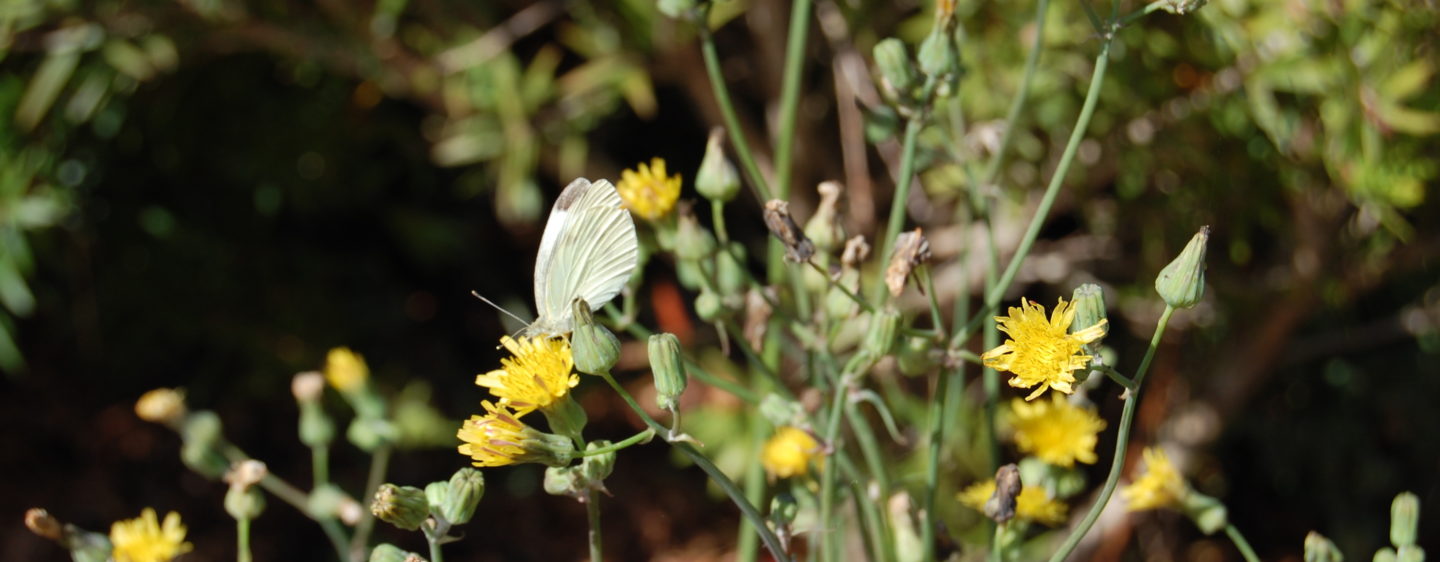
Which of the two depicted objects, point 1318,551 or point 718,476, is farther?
point 1318,551

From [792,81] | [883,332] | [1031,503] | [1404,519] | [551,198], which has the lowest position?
[1404,519]

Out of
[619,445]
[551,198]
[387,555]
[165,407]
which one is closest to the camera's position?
[619,445]

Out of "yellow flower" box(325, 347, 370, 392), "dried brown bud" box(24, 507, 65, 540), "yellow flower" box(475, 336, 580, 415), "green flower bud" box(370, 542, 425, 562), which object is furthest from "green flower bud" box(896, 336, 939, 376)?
"dried brown bud" box(24, 507, 65, 540)

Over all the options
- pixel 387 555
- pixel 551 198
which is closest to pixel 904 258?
pixel 387 555

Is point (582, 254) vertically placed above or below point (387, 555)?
above

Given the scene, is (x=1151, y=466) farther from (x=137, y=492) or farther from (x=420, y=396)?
A: (x=137, y=492)

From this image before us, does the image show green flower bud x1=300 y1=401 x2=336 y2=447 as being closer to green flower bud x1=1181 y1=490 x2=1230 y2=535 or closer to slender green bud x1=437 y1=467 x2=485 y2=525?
slender green bud x1=437 y1=467 x2=485 y2=525

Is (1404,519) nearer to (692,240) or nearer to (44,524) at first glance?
(692,240)
